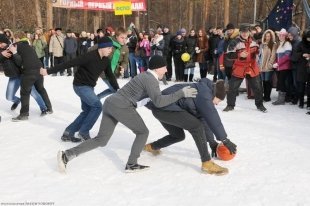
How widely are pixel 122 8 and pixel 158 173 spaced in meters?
15.6

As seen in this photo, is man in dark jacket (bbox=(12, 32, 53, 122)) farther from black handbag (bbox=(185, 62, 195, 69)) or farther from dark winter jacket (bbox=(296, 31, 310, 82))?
black handbag (bbox=(185, 62, 195, 69))

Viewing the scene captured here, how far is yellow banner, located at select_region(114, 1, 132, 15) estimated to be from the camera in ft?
64.2

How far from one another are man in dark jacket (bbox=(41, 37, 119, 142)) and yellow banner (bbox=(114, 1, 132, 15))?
44.6ft

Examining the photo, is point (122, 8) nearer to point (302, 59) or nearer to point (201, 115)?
point (302, 59)

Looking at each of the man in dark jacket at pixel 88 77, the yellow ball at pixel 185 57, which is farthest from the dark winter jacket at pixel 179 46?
the man in dark jacket at pixel 88 77

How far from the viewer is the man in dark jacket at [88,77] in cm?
601

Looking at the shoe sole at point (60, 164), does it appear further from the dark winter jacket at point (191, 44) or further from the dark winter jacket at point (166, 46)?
the dark winter jacket at point (166, 46)

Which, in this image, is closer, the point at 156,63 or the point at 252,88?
the point at 156,63

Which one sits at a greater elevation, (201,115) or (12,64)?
(12,64)

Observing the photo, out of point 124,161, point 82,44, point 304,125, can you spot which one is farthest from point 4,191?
point 82,44

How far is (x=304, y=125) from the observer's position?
7.61 metres

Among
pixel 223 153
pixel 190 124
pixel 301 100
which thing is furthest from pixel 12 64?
pixel 301 100

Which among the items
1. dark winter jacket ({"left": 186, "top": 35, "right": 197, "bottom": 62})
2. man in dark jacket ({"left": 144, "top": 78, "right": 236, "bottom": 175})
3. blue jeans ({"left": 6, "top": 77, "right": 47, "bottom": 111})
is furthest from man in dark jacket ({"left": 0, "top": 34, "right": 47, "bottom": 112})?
dark winter jacket ({"left": 186, "top": 35, "right": 197, "bottom": 62})

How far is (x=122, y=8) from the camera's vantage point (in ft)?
64.5
